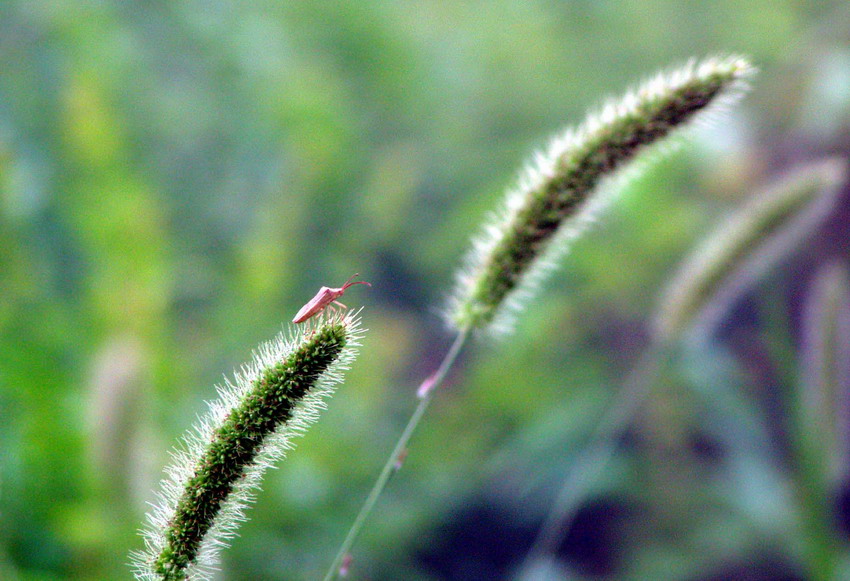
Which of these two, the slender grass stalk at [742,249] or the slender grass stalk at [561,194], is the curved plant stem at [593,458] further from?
the slender grass stalk at [561,194]

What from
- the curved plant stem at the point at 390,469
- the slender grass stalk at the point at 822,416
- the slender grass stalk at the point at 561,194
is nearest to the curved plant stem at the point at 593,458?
the slender grass stalk at the point at 822,416

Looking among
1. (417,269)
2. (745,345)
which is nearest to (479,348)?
(417,269)

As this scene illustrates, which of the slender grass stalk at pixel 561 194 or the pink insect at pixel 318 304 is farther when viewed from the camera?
the slender grass stalk at pixel 561 194

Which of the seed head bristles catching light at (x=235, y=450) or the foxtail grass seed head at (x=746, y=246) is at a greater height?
the foxtail grass seed head at (x=746, y=246)

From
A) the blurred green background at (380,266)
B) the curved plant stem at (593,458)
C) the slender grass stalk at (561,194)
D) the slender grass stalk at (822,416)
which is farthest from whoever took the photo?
the curved plant stem at (593,458)

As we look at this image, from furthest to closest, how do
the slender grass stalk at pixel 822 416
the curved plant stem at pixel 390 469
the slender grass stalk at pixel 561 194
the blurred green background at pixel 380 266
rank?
the blurred green background at pixel 380 266, the slender grass stalk at pixel 822 416, the slender grass stalk at pixel 561 194, the curved plant stem at pixel 390 469

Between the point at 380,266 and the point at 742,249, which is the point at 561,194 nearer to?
the point at 742,249

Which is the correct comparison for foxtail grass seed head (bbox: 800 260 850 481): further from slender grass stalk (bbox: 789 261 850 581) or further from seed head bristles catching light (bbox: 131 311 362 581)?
seed head bristles catching light (bbox: 131 311 362 581)
